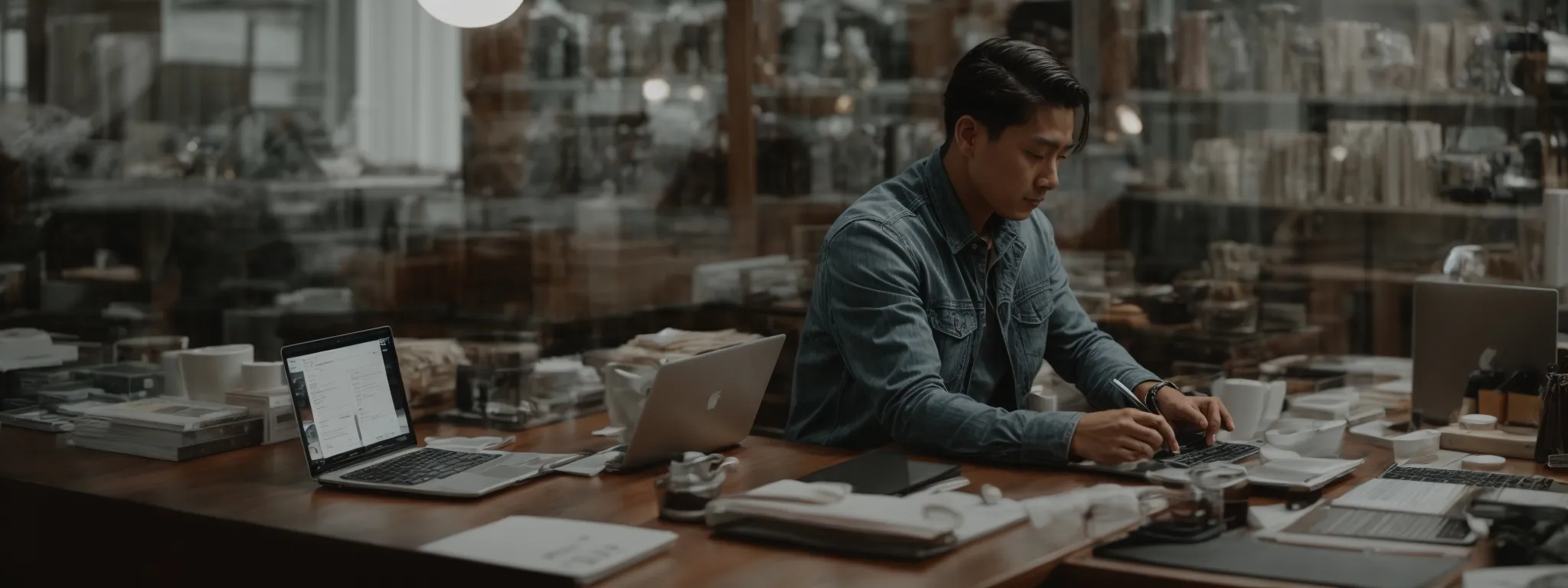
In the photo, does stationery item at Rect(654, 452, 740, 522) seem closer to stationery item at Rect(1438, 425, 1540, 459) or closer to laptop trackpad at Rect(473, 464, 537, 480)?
laptop trackpad at Rect(473, 464, 537, 480)

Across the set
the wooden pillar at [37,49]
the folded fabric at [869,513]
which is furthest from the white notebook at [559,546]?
the wooden pillar at [37,49]

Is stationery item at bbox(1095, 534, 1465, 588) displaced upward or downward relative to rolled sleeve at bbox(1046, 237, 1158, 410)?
downward

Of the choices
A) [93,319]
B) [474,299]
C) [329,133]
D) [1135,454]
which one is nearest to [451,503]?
[1135,454]

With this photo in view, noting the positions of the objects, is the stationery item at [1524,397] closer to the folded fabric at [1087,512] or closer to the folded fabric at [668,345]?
the folded fabric at [1087,512]

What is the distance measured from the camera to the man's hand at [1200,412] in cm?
268

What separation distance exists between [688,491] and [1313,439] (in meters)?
1.20

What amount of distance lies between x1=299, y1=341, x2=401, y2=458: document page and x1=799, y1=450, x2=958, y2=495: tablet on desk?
2.64ft

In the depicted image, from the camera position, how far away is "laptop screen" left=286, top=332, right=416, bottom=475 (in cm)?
254

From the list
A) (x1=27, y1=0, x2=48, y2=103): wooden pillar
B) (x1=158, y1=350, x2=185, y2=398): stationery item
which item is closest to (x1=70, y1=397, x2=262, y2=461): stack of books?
(x1=158, y1=350, x2=185, y2=398): stationery item

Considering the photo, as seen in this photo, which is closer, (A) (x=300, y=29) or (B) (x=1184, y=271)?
(B) (x=1184, y=271)

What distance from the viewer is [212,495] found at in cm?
249

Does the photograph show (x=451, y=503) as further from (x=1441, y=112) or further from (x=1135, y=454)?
(x=1441, y=112)

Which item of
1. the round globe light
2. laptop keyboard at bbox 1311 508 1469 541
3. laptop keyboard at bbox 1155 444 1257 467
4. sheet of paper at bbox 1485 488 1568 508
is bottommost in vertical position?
laptop keyboard at bbox 1311 508 1469 541

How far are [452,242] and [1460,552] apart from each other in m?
4.62
